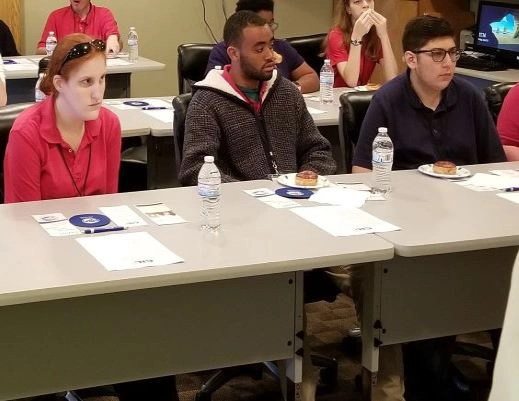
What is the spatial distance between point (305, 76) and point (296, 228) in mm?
2506

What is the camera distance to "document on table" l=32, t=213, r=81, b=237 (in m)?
2.34

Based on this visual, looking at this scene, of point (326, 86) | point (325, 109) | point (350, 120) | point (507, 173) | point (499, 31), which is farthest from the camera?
point (499, 31)

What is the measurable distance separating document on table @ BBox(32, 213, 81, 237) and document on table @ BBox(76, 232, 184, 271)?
0.22 ft

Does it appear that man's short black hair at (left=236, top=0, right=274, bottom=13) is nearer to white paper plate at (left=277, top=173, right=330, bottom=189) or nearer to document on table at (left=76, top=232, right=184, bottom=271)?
white paper plate at (left=277, top=173, right=330, bottom=189)

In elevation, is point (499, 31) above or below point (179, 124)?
above

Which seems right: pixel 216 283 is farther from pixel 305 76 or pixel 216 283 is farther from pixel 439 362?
pixel 305 76

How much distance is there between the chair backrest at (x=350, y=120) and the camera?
11.1ft

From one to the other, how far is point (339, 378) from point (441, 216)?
96cm

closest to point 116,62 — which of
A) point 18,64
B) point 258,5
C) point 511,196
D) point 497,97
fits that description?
point 18,64

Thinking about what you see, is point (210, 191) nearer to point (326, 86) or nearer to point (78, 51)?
point (78, 51)

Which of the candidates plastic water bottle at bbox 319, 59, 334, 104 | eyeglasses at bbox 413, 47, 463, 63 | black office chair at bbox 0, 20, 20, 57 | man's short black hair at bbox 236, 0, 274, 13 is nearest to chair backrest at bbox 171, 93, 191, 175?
eyeglasses at bbox 413, 47, 463, 63

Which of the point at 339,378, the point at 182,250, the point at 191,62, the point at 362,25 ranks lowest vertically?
the point at 339,378

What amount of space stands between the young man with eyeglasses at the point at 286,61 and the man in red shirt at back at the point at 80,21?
143cm

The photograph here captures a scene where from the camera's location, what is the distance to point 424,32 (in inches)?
130
